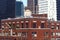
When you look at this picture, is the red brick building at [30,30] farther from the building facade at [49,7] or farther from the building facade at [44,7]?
the building facade at [49,7]

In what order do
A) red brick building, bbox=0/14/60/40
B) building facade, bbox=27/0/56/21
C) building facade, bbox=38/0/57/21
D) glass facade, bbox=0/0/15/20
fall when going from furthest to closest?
building facade, bbox=27/0/56/21, building facade, bbox=38/0/57/21, glass facade, bbox=0/0/15/20, red brick building, bbox=0/14/60/40

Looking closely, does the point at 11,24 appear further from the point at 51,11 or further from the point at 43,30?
the point at 51,11

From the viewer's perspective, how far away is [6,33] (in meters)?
41.5

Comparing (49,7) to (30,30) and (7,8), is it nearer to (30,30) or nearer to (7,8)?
(7,8)

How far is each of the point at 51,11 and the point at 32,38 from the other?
7066 cm

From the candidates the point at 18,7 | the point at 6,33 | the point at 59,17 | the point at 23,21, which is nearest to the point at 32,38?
the point at 6,33

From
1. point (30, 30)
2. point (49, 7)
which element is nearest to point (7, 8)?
point (49, 7)

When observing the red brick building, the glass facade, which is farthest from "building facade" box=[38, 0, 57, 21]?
the red brick building

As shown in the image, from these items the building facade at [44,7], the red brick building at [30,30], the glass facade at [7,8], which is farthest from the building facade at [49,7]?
the red brick building at [30,30]

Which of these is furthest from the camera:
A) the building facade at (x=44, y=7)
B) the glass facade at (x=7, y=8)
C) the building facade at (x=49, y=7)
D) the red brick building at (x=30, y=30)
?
the building facade at (x=44, y=7)

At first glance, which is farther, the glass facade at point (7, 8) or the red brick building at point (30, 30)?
the glass facade at point (7, 8)

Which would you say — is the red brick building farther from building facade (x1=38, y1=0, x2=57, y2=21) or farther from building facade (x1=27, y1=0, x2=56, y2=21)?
building facade (x1=38, y1=0, x2=57, y2=21)

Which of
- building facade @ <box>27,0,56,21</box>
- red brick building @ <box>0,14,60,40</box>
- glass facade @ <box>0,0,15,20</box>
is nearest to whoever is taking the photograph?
red brick building @ <box>0,14,60,40</box>

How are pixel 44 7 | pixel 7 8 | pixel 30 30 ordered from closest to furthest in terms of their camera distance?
pixel 30 30, pixel 7 8, pixel 44 7
